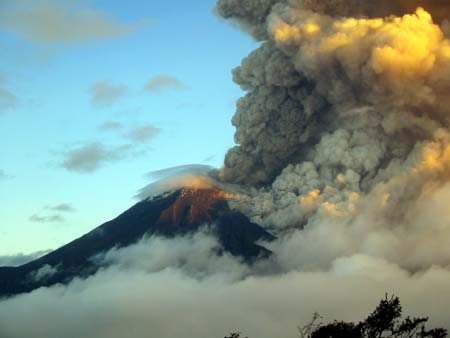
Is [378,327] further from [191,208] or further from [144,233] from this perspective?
[144,233]

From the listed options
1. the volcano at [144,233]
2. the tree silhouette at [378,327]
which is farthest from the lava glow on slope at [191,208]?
the tree silhouette at [378,327]

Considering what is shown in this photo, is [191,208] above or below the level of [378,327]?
above

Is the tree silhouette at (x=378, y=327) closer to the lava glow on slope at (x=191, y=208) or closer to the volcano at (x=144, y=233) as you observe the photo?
the volcano at (x=144, y=233)

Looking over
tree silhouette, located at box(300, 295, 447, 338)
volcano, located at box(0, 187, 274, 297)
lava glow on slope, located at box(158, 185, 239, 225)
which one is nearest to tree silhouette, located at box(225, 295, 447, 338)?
tree silhouette, located at box(300, 295, 447, 338)

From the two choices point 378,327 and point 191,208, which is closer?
point 378,327

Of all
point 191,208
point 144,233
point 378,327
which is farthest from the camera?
point 144,233

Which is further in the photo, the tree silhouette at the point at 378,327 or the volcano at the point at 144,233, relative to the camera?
the volcano at the point at 144,233

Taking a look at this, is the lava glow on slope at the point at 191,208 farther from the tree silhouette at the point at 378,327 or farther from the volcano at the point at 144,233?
the tree silhouette at the point at 378,327

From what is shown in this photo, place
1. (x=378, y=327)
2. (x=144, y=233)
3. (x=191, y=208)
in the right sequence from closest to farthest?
(x=378, y=327) < (x=191, y=208) < (x=144, y=233)

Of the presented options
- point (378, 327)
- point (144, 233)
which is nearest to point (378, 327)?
point (378, 327)

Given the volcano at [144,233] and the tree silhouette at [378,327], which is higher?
the volcano at [144,233]
